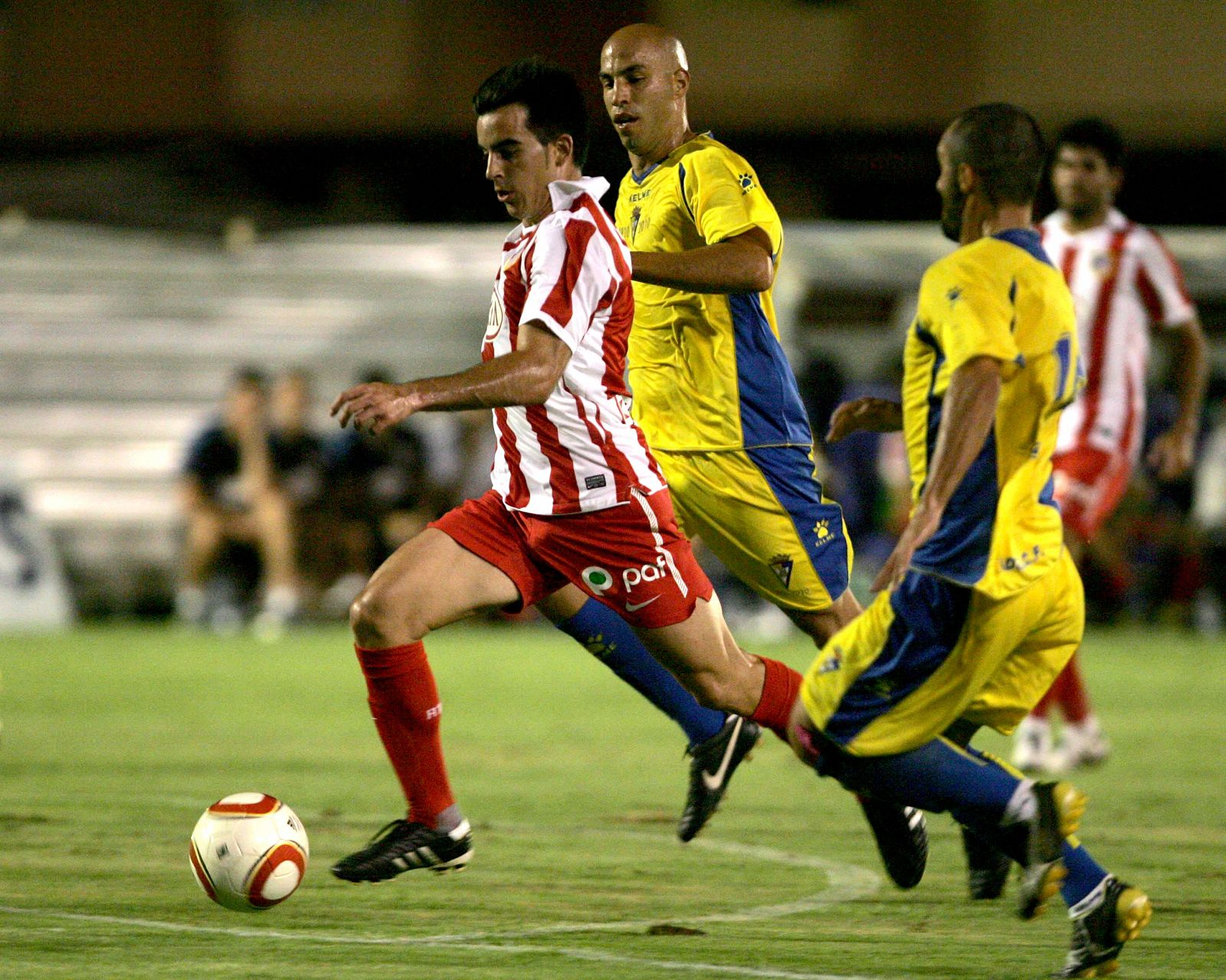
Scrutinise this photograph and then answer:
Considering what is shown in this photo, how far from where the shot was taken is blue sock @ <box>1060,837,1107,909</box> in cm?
453

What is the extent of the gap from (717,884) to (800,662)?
7556mm

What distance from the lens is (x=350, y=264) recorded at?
858 inches

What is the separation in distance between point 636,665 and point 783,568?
1.79ft

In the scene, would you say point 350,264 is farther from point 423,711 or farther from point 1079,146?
point 423,711

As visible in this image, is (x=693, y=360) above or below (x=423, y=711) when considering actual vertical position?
above

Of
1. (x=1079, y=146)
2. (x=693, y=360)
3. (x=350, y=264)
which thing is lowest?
(x=350, y=264)

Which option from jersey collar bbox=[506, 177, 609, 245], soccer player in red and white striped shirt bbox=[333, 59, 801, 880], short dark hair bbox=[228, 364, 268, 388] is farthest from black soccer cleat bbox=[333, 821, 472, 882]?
short dark hair bbox=[228, 364, 268, 388]

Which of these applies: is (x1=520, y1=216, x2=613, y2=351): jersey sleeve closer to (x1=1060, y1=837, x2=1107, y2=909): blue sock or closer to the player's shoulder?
the player's shoulder

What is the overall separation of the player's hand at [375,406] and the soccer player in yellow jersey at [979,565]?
114cm

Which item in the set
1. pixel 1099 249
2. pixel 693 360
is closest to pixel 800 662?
pixel 1099 249

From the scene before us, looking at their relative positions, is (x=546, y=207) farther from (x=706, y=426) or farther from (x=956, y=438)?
(x=956, y=438)

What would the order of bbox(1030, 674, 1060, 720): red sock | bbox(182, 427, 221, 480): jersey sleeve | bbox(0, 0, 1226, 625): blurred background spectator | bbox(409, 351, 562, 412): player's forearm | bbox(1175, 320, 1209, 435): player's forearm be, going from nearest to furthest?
bbox(409, 351, 562, 412): player's forearm → bbox(1030, 674, 1060, 720): red sock → bbox(1175, 320, 1209, 435): player's forearm → bbox(182, 427, 221, 480): jersey sleeve → bbox(0, 0, 1226, 625): blurred background spectator

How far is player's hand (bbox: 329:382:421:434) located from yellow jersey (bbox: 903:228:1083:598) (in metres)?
→ 1.21

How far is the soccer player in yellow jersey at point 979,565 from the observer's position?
4457 millimetres
